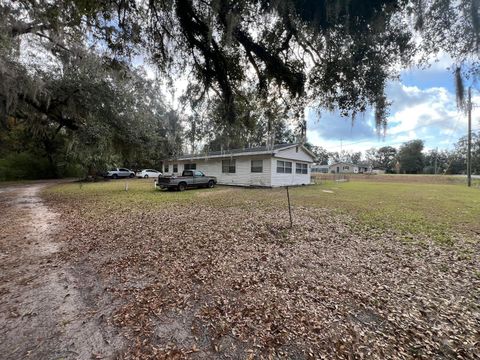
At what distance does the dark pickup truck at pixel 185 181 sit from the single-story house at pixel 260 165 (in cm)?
161

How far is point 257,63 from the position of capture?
3896 mm

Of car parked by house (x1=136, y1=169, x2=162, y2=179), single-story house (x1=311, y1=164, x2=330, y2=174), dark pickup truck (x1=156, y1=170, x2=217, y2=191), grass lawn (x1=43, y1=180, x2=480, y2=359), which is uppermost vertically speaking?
single-story house (x1=311, y1=164, x2=330, y2=174)

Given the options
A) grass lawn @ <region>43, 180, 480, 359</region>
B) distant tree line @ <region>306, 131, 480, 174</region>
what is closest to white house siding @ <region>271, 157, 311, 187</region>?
grass lawn @ <region>43, 180, 480, 359</region>

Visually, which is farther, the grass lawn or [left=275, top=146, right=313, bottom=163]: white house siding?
[left=275, top=146, right=313, bottom=163]: white house siding

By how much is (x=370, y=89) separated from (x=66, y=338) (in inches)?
169

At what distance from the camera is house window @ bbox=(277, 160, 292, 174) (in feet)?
54.4

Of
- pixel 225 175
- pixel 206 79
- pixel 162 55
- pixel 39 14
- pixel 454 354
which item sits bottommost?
pixel 454 354

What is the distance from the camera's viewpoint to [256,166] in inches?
643

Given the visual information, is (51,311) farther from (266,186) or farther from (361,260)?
(266,186)

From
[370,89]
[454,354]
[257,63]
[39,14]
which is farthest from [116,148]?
[454,354]

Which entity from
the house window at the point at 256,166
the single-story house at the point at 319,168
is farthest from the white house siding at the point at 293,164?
the single-story house at the point at 319,168

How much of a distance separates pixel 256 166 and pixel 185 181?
5.06 metres

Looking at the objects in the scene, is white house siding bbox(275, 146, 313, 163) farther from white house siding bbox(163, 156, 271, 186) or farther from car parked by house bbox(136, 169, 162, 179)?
car parked by house bbox(136, 169, 162, 179)

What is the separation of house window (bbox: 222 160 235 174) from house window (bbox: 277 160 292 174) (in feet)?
11.4
